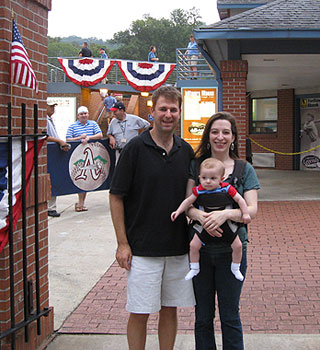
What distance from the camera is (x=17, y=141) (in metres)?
3.18

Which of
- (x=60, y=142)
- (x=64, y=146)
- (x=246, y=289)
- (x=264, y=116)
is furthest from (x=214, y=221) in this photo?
(x=264, y=116)

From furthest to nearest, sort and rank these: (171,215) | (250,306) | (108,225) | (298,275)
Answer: (108,225) < (298,275) < (250,306) < (171,215)

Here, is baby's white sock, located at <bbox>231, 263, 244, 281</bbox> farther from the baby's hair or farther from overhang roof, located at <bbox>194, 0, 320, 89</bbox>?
overhang roof, located at <bbox>194, 0, 320, 89</bbox>

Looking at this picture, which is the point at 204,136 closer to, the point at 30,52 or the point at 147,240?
the point at 147,240

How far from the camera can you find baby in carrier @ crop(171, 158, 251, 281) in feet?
9.36

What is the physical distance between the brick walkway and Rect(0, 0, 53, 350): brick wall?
0.60m

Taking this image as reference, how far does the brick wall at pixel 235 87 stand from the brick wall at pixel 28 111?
6780 mm

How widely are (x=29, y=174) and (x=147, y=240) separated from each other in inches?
38.0

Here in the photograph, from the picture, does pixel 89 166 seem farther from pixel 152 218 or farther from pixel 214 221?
pixel 214 221

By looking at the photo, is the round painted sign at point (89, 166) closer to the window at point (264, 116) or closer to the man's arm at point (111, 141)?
the man's arm at point (111, 141)

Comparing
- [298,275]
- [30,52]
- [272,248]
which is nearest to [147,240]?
[30,52]

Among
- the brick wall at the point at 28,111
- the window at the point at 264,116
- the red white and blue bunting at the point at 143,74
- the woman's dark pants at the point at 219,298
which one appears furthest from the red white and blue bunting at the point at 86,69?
the woman's dark pants at the point at 219,298

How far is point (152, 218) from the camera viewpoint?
308cm

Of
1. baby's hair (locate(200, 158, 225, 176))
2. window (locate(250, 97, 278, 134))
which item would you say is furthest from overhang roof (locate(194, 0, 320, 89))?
baby's hair (locate(200, 158, 225, 176))
